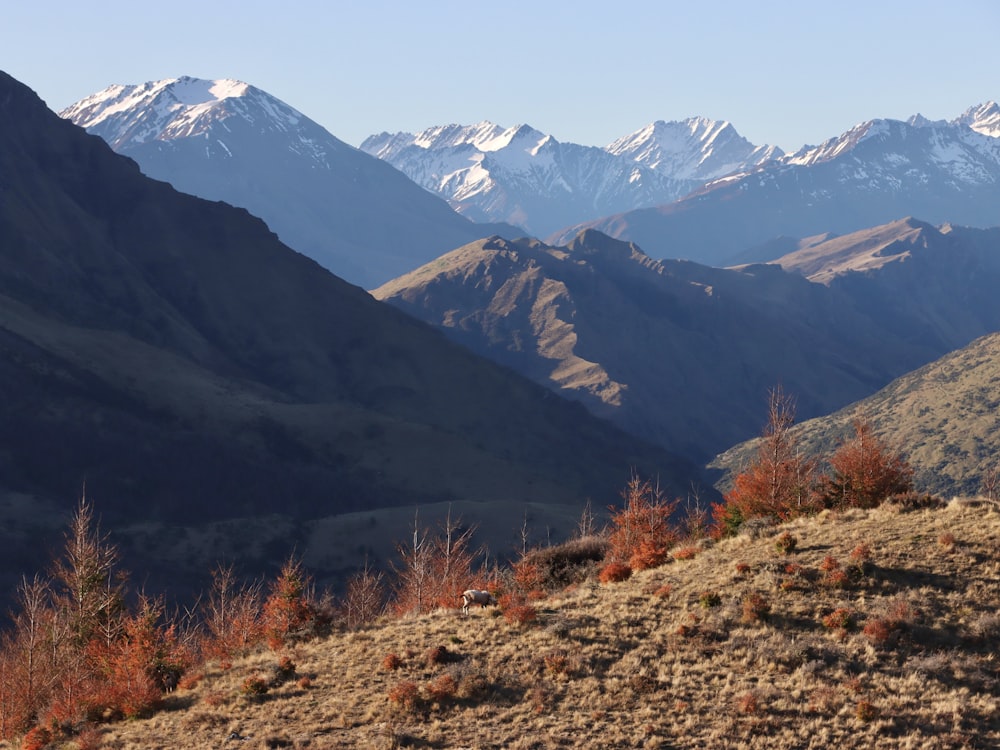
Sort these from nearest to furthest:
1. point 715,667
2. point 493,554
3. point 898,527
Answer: point 715,667
point 898,527
point 493,554

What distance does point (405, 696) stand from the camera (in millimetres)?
39594

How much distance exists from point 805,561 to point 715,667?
11.0 m

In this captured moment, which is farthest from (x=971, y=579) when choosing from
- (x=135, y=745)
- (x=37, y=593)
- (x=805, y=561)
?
(x=37, y=593)

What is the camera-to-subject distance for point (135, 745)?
40.4 m

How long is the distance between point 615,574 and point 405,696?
16284 millimetres

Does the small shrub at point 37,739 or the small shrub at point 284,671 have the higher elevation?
the small shrub at point 284,671

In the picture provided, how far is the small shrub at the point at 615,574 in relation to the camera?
172 ft

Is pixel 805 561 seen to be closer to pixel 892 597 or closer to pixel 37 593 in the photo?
pixel 892 597

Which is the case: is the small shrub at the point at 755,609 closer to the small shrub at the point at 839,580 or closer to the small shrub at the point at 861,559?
the small shrub at the point at 839,580

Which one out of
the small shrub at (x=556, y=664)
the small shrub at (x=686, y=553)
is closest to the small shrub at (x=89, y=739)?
the small shrub at (x=556, y=664)

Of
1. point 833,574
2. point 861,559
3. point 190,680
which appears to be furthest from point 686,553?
point 190,680

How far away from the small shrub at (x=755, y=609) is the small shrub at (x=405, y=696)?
14295mm

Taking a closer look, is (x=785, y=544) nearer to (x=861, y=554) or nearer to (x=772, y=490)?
(x=861, y=554)

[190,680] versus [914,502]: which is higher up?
[914,502]
